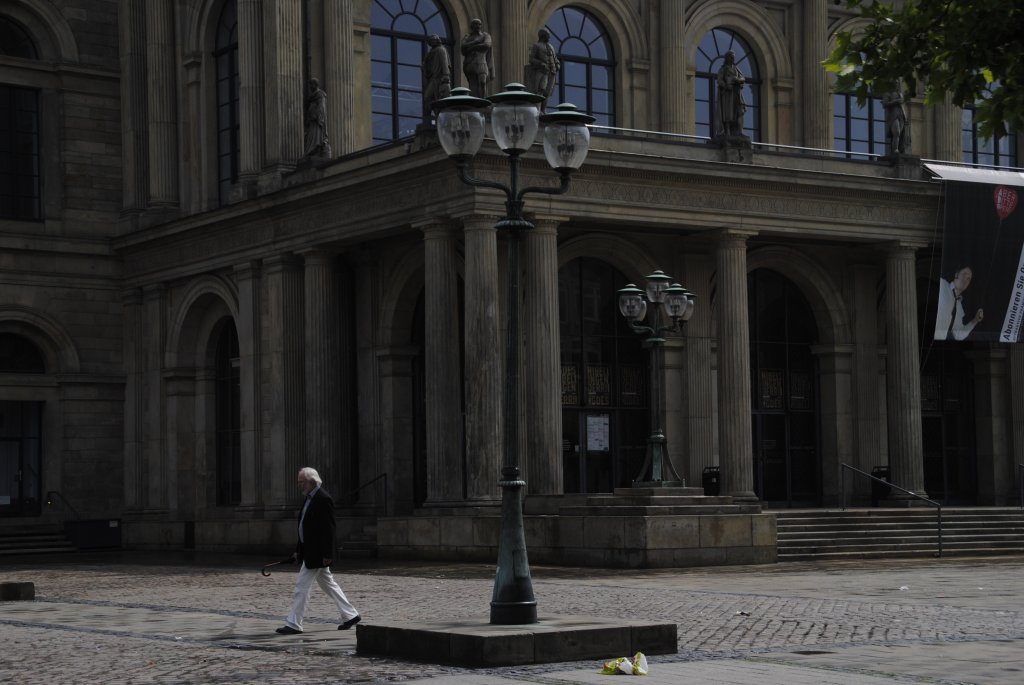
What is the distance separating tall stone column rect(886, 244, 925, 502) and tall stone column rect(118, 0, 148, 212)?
1981 cm

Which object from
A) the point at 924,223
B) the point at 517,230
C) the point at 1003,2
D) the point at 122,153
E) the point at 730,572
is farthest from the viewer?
the point at 122,153

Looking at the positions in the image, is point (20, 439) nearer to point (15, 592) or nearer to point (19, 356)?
point (19, 356)

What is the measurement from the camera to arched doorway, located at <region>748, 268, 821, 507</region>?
144 feet

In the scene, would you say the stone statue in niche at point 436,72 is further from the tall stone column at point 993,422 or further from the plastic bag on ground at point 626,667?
the plastic bag on ground at point 626,667

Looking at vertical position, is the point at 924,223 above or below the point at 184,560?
above

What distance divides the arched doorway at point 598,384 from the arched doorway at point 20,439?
15030 mm

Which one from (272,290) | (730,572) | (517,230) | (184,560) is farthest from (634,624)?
(272,290)

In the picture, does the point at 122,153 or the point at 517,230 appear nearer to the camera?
the point at 517,230

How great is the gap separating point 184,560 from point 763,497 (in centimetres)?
1387

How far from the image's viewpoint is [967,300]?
136ft

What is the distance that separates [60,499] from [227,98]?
443 inches

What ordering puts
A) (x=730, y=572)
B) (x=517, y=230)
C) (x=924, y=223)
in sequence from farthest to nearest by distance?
(x=924, y=223), (x=730, y=572), (x=517, y=230)

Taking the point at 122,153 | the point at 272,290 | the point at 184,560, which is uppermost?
the point at 122,153

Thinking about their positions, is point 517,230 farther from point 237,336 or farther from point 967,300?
point 237,336
